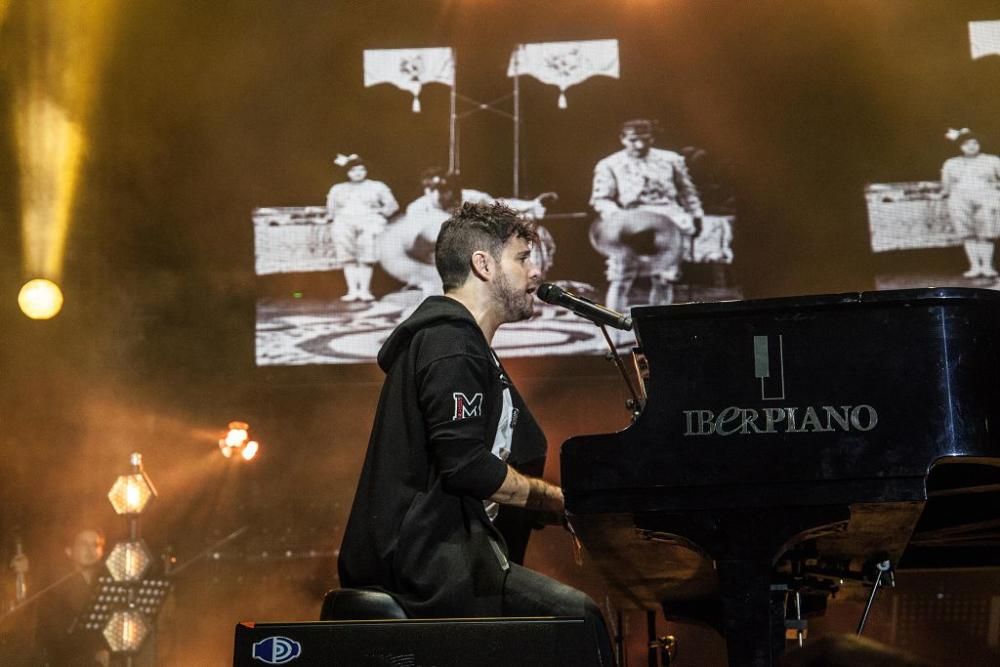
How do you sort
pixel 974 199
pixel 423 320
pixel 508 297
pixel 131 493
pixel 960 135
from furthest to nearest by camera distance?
pixel 131 493 < pixel 960 135 < pixel 974 199 < pixel 508 297 < pixel 423 320

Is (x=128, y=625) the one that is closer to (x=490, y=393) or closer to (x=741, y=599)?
(x=490, y=393)

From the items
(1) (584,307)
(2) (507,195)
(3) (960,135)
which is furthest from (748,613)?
(3) (960,135)

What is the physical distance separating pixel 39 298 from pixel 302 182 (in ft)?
6.96

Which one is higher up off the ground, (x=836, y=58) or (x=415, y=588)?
(x=836, y=58)

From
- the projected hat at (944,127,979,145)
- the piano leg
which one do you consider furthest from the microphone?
the projected hat at (944,127,979,145)

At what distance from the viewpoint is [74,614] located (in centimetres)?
768

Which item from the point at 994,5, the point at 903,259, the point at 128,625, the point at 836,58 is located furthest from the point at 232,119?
the point at 994,5

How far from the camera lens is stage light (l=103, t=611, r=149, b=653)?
7.45m

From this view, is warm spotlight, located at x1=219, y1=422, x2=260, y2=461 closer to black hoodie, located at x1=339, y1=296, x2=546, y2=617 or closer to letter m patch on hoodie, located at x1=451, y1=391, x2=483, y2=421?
black hoodie, located at x1=339, y1=296, x2=546, y2=617

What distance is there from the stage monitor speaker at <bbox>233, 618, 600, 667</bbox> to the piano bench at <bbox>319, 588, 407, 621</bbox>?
4.5 inches

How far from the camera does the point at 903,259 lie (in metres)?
7.56

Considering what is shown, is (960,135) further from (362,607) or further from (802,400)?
(362,607)

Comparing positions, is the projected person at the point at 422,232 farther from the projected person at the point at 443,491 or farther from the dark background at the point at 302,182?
the projected person at the point at 443,491

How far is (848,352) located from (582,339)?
5412mm
